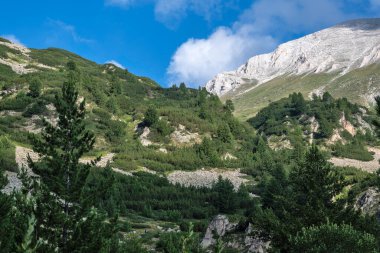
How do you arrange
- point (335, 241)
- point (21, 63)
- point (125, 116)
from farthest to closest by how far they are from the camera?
point (21, 63) < point (125, 116) < point (335, 241)

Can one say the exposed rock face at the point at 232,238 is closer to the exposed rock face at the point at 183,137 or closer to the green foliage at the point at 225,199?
the green foliage at the point at 225,199

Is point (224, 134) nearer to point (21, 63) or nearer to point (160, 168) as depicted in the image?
point (160, 168)

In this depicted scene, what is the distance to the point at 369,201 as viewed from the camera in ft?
118

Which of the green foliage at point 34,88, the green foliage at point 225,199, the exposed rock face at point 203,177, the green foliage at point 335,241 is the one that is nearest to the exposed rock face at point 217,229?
the green foliage at point 335,241

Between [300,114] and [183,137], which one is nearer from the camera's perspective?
[183,137]

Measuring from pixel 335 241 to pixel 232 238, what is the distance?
12.8m

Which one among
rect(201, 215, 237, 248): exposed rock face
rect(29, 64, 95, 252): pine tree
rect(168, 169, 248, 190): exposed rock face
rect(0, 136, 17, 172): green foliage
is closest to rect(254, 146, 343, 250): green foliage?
rect(201, 215, 237, 248): exposed rock face

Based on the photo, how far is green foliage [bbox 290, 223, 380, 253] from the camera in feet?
62.5

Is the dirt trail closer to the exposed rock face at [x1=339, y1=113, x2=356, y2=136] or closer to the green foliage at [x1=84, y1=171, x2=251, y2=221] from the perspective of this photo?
the exposed rock face at [x1=339, y1=113, x2=356, y2=136]

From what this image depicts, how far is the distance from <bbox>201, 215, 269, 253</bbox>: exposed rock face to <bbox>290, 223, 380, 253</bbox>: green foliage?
22.6 feet

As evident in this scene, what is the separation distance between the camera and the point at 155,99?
114500mm

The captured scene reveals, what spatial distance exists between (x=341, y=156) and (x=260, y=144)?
19.0m

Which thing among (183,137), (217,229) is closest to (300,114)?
(183,137)

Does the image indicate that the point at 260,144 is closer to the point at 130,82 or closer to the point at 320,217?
the point at 130,82
